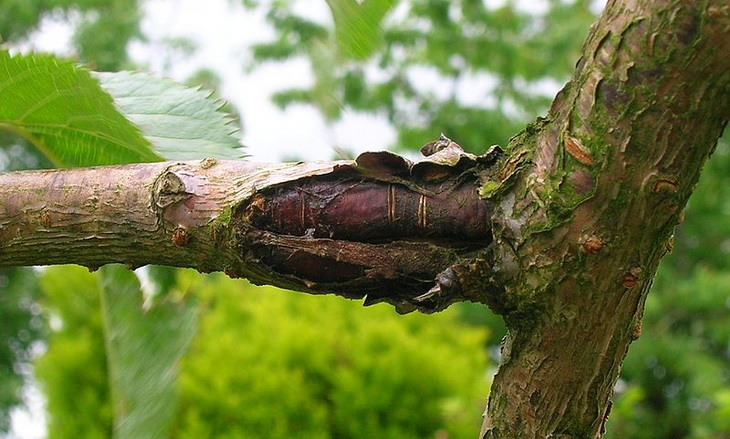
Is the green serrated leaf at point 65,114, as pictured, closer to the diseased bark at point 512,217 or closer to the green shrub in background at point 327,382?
the diseased bark at point 512,217

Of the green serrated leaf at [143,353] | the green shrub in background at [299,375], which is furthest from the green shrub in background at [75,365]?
the green serrated leaf at [143,353]

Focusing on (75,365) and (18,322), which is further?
(18,322)

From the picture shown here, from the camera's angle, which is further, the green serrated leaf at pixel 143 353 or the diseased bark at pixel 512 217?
the green serrated leaf at pixel 143 353

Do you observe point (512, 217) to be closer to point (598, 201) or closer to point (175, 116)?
point (598, 201)

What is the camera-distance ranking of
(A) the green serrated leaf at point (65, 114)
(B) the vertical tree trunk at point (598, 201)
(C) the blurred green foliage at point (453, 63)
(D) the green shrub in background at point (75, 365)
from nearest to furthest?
(B) the vertical tree trunk at point (598, 201)
(A) the green serrated leaf at point (65, 114)
(D) the green shrub in background at point (75, 365)
(C) the blurred green foliage at point (453, 63)

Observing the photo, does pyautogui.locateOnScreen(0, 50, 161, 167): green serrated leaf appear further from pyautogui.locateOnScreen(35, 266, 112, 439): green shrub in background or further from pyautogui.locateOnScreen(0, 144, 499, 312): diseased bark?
pyautogui.locateOnScreen(35, 266, 112, 439): green shrub in background

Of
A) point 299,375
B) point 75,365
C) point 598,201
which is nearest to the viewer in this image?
point 598,201

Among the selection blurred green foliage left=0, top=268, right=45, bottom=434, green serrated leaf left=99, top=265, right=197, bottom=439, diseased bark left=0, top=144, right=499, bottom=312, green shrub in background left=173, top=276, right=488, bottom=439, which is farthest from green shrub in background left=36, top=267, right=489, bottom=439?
blurred green foliage left=0, top=268, right=45, bottom=434

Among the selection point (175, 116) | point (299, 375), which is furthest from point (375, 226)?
point (299, 375)
